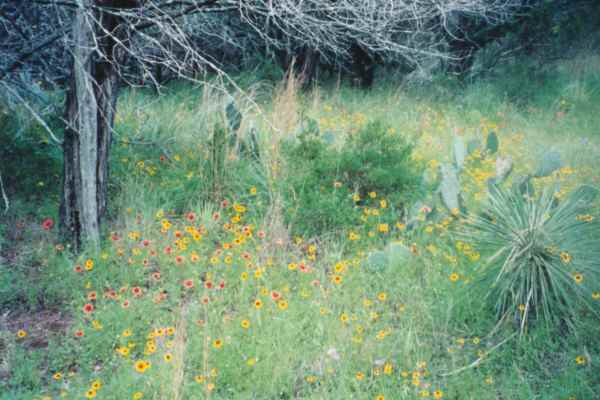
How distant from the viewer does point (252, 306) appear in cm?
297

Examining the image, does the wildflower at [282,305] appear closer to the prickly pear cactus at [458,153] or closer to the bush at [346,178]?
the bush at [346,178]

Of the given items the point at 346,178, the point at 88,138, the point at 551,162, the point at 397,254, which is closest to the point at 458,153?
the point at 551,162

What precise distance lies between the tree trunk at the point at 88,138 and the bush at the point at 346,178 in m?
1.32

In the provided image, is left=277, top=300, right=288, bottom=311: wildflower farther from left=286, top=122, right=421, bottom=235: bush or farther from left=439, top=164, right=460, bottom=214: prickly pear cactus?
left=439, top=164, right=460, bottom=214: prickly pear cactus

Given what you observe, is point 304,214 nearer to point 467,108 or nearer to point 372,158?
point 372,158

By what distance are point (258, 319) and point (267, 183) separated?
5.39ft

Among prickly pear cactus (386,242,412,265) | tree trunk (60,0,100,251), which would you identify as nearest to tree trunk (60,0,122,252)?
tree trunk (60,0,100,251)

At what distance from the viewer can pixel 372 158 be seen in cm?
425

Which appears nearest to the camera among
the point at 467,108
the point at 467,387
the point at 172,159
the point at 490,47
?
the point at 467,387

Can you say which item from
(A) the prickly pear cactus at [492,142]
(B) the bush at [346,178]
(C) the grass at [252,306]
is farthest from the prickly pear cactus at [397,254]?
(A) the prickly pear cactus at [492,142]

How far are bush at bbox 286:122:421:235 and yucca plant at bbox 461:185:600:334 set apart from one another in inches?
45.7

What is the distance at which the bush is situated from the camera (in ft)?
12.7

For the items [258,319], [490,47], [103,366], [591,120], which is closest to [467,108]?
[591,120]

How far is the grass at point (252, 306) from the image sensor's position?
2.46m
